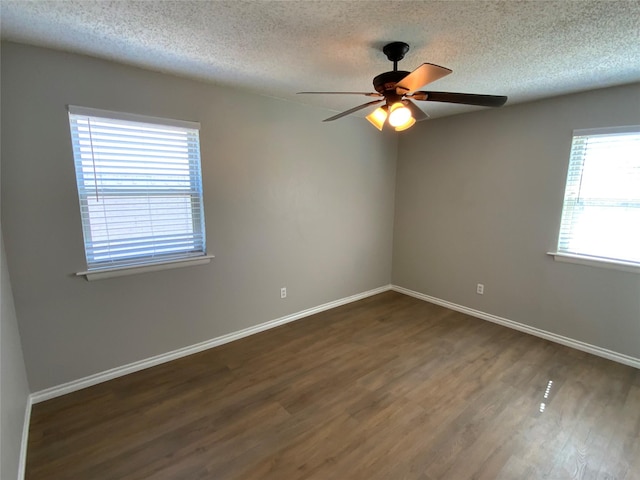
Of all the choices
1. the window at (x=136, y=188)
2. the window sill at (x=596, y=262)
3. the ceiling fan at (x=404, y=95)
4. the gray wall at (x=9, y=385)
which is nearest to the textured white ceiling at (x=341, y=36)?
the ceiling fan at (x=404, y=95)

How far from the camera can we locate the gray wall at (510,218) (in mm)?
2803

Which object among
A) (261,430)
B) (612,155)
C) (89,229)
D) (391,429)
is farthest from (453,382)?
(89,229)

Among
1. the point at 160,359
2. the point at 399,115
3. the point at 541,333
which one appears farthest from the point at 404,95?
the point at 541,333

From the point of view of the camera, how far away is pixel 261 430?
196cm

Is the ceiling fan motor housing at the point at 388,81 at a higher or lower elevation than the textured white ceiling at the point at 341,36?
lower

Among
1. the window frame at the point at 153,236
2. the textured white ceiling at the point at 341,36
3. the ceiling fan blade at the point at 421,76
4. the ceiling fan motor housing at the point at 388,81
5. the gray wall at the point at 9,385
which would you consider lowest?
the gray wall at the point at 9,385

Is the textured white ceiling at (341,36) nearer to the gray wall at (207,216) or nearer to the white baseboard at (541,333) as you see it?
the gray wall at (207,216)

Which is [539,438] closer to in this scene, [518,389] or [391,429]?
[518,389]

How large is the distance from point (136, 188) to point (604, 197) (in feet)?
13.3

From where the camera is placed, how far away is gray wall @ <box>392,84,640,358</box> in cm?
280

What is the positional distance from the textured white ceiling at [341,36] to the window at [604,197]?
0.52m

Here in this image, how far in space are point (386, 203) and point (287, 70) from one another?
8.22ft

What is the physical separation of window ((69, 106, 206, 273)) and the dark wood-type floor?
103 centimetres

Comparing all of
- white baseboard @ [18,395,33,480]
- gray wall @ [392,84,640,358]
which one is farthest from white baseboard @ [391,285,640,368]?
white baseboard @ [18,395,33,480]
